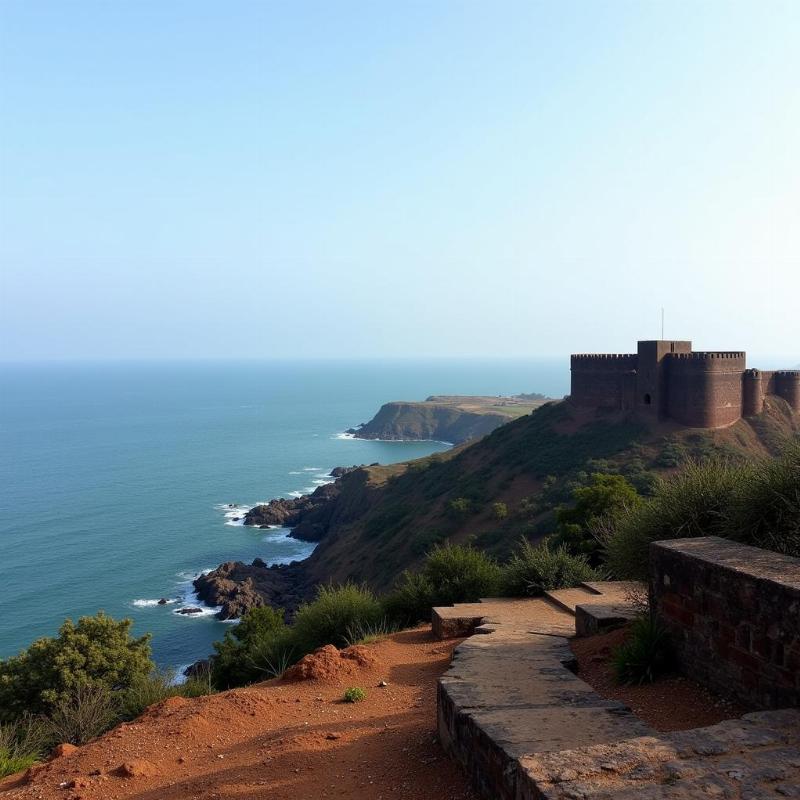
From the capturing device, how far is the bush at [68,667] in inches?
533

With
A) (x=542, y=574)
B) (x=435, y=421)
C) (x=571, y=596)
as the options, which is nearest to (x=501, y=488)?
(x=542, y=574)

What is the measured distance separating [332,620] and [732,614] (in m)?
7.73

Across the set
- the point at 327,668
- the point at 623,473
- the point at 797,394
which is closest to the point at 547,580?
the point at 327,668

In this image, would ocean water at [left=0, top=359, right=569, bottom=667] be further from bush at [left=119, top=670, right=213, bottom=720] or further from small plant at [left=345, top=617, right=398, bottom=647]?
bush at [left=119, top=670, right=213, bottom=720]

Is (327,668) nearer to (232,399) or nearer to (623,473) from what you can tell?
(623,473)

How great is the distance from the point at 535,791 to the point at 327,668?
533 cm

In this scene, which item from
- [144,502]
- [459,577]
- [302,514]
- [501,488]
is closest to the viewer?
[459,577]

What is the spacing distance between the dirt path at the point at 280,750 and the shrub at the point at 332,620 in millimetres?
2870

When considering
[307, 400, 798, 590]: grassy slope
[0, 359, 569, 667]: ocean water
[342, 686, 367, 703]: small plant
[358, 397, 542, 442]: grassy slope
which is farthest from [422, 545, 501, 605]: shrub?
[358, 397, 542, 442]: grassy slope

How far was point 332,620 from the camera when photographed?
11953 millimetres

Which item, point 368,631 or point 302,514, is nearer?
point 368,631

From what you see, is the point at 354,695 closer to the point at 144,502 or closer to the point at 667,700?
the point at 667,700

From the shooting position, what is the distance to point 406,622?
1272 cm

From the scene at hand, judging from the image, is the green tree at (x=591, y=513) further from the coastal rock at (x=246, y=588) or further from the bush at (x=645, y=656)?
the coastal rock at (x=246, y=588)
